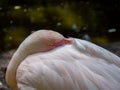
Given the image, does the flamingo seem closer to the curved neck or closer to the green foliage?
the curved neck

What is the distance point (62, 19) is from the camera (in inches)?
269

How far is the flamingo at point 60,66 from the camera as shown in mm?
2211

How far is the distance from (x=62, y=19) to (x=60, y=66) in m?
4.62

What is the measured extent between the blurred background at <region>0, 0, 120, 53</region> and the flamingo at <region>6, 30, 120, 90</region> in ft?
9.25

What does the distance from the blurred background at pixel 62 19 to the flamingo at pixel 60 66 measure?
2.82 meters

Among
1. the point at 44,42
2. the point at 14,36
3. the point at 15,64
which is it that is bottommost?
the point at 14,36

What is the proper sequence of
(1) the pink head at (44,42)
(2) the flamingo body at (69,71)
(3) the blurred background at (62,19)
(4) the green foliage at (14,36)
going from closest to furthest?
(2) the flamingo body at (69,71) < (1) the pink head at (44,42) < (4) the green foliage at (14,36) < (3) the blurred background at (62,19)

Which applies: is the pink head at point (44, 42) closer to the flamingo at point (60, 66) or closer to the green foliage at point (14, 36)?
the flamingo at point (60, 66)

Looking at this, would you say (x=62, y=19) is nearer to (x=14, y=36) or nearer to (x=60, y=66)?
(x=14, y=36)

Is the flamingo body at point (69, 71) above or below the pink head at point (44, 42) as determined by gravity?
below

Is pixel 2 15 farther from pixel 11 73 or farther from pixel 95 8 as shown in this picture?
pixel 11 73

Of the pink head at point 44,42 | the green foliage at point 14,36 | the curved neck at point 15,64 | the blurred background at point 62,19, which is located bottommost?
the green foliage at point 14,36

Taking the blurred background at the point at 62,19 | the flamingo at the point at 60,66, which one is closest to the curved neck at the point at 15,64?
the flamingo at the point at 60,66

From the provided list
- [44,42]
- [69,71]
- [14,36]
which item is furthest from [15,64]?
[14,36]
